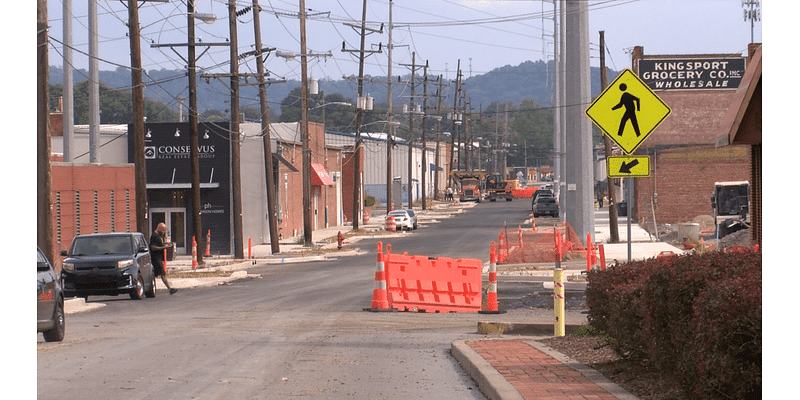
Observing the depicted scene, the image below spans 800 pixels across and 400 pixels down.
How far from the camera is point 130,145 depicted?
162ft

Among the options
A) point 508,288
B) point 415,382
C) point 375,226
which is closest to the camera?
point 415,382

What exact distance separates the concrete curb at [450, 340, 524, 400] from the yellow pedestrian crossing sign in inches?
140

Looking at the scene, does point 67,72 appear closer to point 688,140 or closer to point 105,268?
point 105,268

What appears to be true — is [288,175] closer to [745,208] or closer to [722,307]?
[745,208]

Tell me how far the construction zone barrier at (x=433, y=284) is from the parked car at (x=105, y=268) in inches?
268

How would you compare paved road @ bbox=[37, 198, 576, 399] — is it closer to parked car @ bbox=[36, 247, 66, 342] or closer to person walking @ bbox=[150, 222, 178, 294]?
parked car @ bbox=[36, 247, 66, 342]

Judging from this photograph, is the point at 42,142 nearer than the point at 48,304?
No

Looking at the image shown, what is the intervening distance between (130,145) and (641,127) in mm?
40390

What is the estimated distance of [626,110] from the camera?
1302 centimetres

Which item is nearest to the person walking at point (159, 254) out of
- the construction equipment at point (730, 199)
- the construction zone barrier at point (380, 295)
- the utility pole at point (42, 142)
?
the utility pole at point (42, 142)

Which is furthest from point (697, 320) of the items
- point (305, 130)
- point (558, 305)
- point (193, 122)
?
point (305, 130)

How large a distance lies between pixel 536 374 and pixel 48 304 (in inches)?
301
